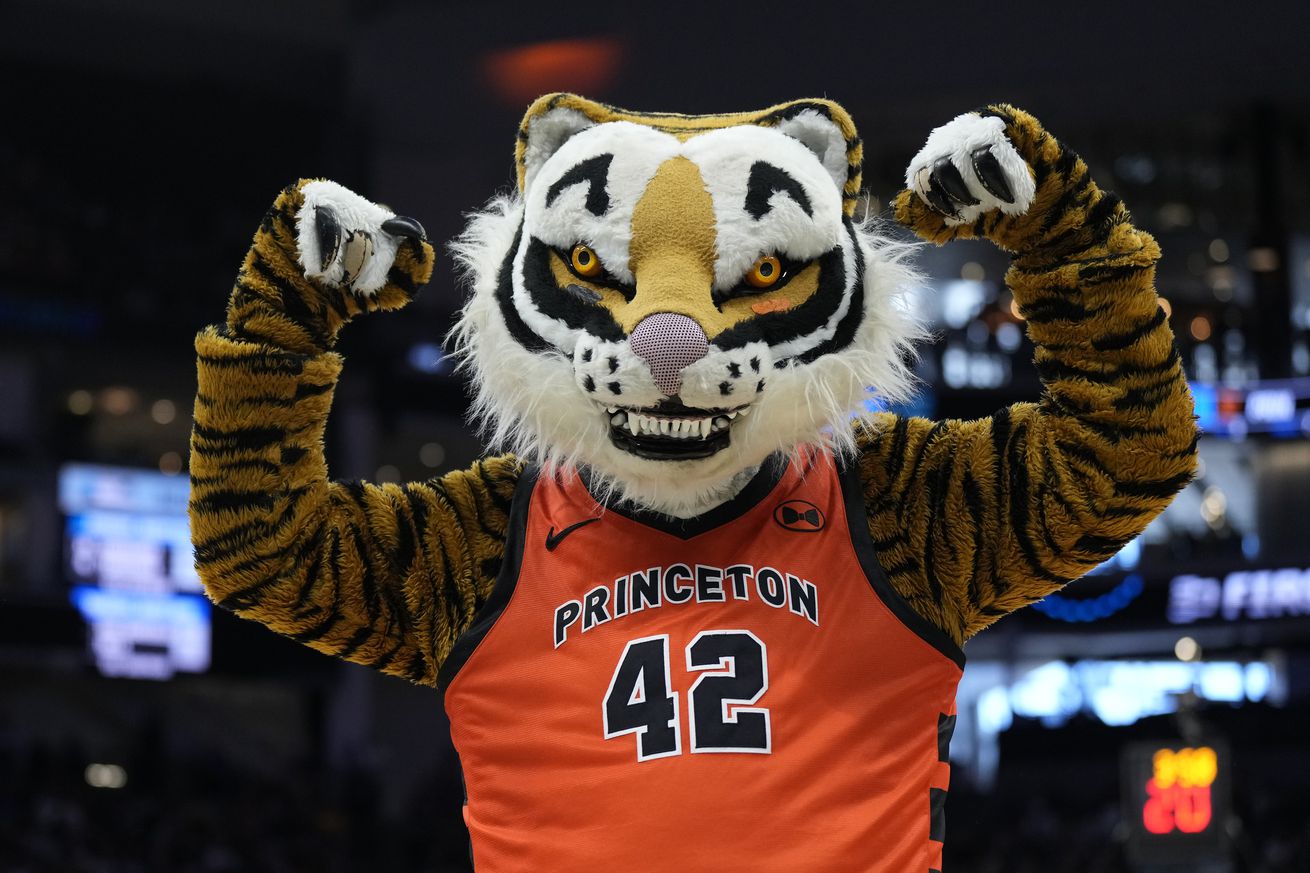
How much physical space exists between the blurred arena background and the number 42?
21.5ft

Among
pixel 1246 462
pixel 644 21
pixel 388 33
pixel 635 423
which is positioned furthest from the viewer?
pixel 1246 462

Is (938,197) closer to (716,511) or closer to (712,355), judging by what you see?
(712,355)

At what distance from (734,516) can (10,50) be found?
11177 mm

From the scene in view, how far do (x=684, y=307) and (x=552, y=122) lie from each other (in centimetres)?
33

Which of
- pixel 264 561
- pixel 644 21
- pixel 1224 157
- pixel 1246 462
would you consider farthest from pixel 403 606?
pixel 1246 462

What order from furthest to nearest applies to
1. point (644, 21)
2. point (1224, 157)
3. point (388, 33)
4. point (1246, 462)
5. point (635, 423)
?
1. point (1246, 462)
2. point (1224, 157)
3. point (388, 33)
4. point (644, 21)
5. point (635, 423)

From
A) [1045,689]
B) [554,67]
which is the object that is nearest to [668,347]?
[554,67]

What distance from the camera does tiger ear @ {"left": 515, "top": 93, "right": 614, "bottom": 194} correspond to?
5.98 ft

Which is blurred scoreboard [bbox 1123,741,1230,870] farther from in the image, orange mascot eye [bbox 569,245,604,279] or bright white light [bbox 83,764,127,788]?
bright white light [bbox 83,764,127,788]

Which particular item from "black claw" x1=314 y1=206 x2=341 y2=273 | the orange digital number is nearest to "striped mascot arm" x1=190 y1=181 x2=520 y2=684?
"black claw" x1=314 y1=206 x2=341 y2=273

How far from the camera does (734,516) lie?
179 cm

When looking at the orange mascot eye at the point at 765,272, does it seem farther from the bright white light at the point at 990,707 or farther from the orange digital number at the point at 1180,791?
the bright white light at the point at 990,707

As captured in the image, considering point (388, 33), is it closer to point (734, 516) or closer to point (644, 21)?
point (644, 21)

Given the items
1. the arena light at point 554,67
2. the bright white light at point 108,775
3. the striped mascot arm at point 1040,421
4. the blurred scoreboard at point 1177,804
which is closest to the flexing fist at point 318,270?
the striped mascot arm at point 1040,421
